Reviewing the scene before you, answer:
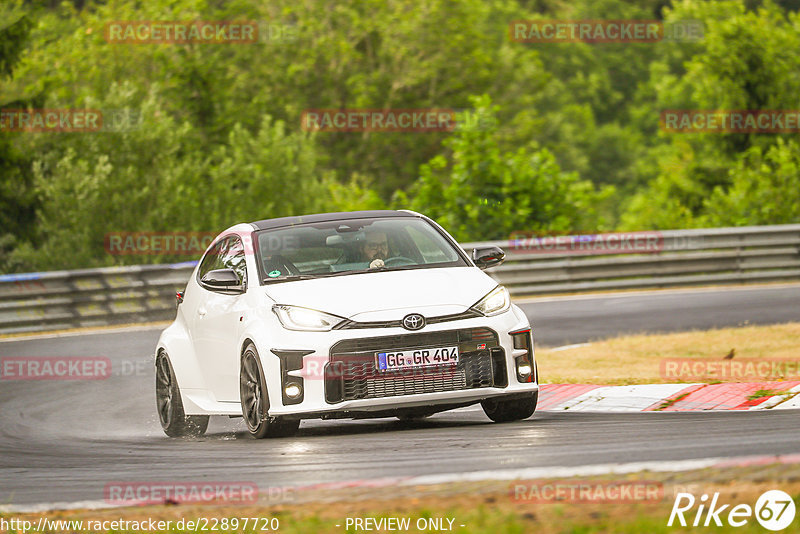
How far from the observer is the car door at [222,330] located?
9531 mm

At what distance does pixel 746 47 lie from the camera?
40.1 metres

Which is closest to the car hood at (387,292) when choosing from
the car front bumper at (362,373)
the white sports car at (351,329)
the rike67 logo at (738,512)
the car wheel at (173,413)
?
the white sports car at (351,329)

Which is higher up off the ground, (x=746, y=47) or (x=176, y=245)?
(x=746, y=47)

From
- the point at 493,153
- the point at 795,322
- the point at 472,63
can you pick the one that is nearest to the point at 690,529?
the point at 795,322

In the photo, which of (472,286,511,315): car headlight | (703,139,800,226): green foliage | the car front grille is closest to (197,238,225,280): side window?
the car front grille

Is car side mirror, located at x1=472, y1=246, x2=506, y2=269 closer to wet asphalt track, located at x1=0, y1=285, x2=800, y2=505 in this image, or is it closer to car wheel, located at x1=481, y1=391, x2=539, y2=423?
car wheel, located at x1=481, y1=391, x2=539, y2=423

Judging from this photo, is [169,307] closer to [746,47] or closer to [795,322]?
[795,322]

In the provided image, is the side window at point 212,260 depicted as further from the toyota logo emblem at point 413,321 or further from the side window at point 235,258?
the toyota logo emblem at point 413,321

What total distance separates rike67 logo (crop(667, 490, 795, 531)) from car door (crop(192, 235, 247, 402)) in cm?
458

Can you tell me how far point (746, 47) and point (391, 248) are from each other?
32586mm

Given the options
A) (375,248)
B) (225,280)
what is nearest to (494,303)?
(375,248)

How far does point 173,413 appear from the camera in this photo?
10.7m

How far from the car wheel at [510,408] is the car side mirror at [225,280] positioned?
196 cm

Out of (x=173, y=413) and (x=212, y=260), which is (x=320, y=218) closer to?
(x=212, y=260)
